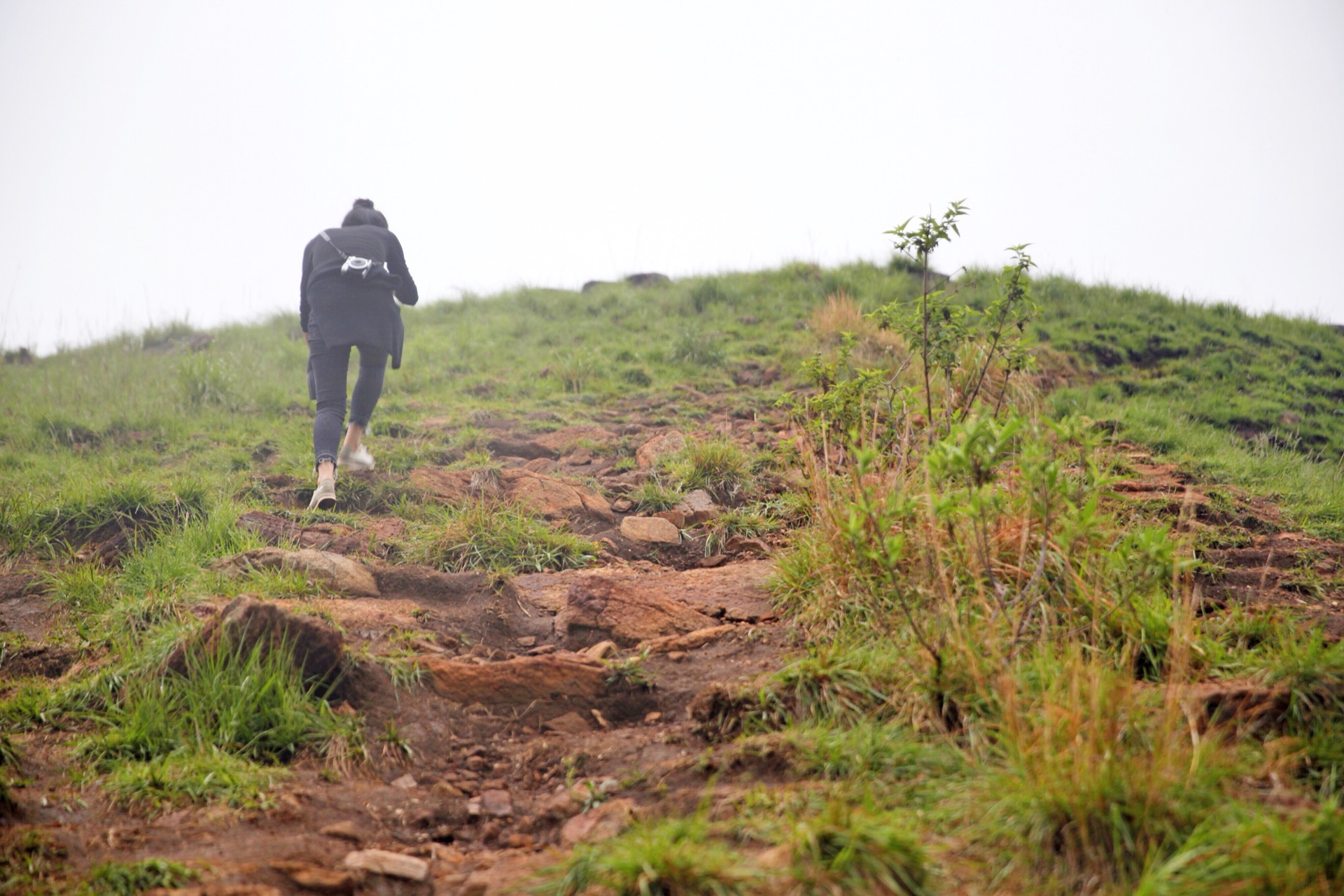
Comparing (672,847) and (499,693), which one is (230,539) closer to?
(499,693)

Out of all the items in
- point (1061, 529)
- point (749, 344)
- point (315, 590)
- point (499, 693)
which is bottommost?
point (499, 693)

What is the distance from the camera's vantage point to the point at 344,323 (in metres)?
5.23

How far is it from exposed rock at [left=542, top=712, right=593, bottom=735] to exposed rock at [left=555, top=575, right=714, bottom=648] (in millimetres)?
504

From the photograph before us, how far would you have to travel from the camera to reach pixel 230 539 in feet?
14.1

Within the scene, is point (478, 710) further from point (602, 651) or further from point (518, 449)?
point (518, 449)

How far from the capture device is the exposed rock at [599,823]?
2.10 m

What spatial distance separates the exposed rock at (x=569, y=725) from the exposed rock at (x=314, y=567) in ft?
4.32

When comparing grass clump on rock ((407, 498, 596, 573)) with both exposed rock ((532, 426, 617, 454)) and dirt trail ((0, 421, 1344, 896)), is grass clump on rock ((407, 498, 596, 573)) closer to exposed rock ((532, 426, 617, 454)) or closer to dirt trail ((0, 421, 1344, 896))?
dirt trail ((0, 421, 1344, 896))

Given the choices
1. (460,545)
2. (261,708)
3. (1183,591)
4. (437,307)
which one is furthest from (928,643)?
(437,307)

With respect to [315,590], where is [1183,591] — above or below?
above

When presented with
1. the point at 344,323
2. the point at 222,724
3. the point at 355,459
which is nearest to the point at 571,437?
the point at 355,459

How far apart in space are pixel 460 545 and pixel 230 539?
4.14ft

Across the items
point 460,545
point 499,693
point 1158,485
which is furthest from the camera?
point 1158,485

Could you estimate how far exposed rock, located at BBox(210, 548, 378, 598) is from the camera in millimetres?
3688
